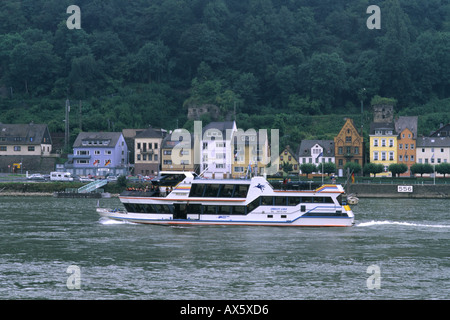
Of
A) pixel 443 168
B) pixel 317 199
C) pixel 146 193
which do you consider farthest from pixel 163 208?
pixel 443 168

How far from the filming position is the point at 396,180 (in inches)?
3844

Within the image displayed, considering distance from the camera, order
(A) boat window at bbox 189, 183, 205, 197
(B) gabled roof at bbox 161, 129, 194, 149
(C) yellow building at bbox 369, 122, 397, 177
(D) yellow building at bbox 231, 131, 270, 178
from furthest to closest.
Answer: (B) gabled roof at bbox 161, 129, 194, 149, (C) yellow building at bbox 369, 122, 397, 177, (D) yellow building at bbox 231, 131, 270, 178, (A) boat window at bbox 189, 183, 205, 197

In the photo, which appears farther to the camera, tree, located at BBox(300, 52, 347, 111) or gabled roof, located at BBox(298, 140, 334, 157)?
tree, located at BBox(300, 52, 347, 111)

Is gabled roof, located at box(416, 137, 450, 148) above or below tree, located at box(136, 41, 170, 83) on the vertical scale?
below

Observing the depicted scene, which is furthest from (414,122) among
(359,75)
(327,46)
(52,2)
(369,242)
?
(52,2)

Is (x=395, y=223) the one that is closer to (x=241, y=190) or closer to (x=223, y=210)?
(x=241, y=190)

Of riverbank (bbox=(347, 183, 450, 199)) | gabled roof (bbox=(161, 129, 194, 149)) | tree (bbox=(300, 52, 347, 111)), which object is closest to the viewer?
riverbank (bbox=(347, 183, 450, 199))

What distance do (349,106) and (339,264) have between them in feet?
347

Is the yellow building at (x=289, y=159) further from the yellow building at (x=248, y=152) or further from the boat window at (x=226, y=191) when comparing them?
the boat window at (x=226, y=191)

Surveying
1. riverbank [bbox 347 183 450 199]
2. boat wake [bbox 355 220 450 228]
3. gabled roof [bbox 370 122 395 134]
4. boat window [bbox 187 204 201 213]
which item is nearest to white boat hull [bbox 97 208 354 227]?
boat window [bbox 187 204 201 213]

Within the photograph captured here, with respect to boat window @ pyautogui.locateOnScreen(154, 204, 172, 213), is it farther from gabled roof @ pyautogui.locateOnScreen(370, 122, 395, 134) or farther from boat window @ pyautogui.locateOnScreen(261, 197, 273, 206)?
gabled roof @ pyautogui.locateOnScreen(370, 122, 395, 134)

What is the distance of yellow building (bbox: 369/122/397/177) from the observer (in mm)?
108812

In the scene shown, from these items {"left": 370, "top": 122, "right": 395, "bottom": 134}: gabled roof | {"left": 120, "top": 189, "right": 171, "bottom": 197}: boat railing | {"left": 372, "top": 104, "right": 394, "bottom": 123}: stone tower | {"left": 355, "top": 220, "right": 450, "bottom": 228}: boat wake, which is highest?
{"left": 372, "top": 104, "right": 394, "bottom": 123}: stone tower

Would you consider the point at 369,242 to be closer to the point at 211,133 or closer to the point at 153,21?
the point at 211,133
